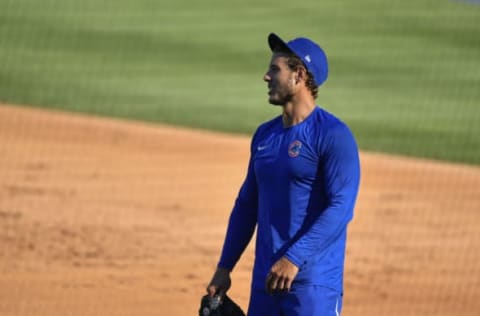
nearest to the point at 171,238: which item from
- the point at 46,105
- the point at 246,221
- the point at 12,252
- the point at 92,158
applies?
the point at 12,252

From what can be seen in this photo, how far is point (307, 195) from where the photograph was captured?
5.14m

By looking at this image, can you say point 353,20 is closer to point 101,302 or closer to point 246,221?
point 101,302

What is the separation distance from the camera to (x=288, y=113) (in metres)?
5.23

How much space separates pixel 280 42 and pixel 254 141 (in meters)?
0.48

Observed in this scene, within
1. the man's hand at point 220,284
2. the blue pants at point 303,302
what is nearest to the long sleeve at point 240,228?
the man's hand at point 220,284

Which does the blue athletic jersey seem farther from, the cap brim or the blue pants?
the cap brim

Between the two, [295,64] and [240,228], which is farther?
[240,228]

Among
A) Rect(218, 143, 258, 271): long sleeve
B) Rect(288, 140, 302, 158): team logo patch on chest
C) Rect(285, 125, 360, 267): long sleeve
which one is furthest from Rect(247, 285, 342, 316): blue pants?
Rect(288, 140, 302, 158): team logo patch on chest

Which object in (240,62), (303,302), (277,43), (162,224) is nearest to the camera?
(303,302)

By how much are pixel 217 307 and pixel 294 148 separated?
85cm

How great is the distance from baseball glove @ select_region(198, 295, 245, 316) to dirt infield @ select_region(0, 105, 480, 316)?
11.1 feet

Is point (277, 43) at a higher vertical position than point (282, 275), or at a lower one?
higher

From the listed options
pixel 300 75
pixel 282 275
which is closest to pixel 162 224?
pixel 300 75

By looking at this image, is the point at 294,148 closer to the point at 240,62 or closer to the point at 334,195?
the point at 334,195
